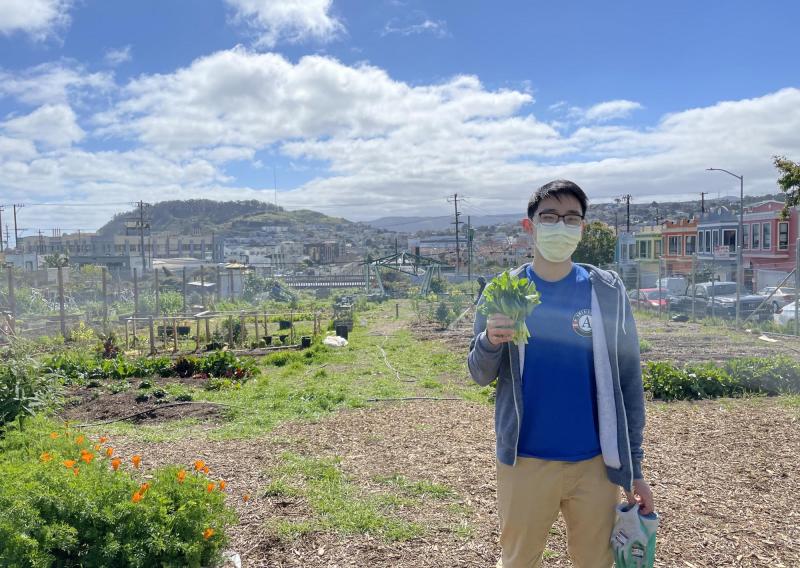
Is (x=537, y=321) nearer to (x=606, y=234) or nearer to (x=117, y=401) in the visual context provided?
(x=117, y=401)

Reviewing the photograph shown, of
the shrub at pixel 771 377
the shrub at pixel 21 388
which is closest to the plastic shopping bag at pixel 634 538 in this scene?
the shrub at pixel 21 388

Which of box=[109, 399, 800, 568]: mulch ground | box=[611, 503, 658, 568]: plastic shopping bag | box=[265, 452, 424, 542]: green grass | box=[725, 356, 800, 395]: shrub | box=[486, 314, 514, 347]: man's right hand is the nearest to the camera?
box=[486, 314, 514, 347]: man's right hand

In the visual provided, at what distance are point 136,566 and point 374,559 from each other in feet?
4.63

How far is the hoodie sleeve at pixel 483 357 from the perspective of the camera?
2492mm

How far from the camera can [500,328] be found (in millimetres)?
2361

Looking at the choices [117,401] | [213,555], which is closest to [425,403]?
[117,401]

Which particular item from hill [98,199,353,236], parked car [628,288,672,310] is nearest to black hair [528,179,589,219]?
parked car [628,288,672,310]

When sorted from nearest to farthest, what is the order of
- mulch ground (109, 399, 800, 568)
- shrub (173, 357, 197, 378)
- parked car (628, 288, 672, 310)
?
1. mulch ground (109, 399, 800, 568)
2. shrub (173, 357, 197, 378)
3. parked car (628, 288, 672, 310)

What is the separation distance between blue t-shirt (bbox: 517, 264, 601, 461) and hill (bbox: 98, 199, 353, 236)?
165062 mm

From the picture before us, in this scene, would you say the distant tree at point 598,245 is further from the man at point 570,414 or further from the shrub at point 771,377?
the man at point 570,414

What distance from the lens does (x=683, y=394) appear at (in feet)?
27.4

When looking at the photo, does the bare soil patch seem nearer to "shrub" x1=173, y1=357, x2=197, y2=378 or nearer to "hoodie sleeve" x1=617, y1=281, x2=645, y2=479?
"shrub" x1=173, y1=357, x2=197, y2=378

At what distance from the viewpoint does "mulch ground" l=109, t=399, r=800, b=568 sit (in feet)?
12.7

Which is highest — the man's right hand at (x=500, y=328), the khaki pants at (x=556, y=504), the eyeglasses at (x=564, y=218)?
the eyeglasses at (x=564, y=218)
